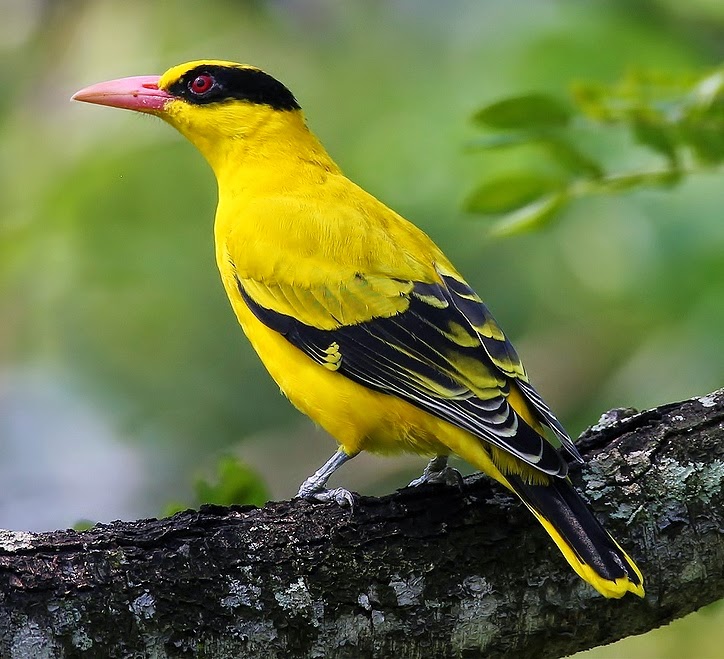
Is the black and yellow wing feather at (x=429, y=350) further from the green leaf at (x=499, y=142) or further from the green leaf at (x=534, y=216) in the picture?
the green leaf at (x=499, y=142)

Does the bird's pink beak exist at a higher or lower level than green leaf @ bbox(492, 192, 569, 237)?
higher

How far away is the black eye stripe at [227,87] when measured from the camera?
4.89 meters

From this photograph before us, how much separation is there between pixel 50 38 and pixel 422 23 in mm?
2482

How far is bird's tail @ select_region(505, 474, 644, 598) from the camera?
9.50 ft

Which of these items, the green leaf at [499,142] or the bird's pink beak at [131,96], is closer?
the green leaf at [499,142]

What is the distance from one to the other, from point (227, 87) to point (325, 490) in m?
2.10

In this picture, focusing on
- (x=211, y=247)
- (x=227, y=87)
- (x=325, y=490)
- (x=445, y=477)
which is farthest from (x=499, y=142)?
(x=211, y=247)

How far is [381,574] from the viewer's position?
308cm

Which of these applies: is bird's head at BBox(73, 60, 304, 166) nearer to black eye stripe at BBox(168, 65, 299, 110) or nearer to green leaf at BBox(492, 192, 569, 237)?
black eye stripe at BBox(168, 65, 299, 110)

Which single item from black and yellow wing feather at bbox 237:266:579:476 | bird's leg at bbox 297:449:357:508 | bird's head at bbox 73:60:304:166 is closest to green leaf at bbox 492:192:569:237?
black and yellow wing feather at bbox 237:266:579:476


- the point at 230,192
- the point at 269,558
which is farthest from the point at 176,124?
the point at 269,558

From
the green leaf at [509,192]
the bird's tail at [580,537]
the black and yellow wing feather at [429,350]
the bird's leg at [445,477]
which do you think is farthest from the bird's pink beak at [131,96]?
the bird's tail at [580,537]

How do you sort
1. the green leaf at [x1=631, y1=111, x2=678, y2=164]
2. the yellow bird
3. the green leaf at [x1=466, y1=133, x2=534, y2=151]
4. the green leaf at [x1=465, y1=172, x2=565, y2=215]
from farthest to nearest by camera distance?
the green leaf at [x1=465, y1=172, x2=565, y2=215] < the green leaf at [x1=631, y1=111, x2=678, y2=164] < the green leaf at [x1=466, y1=133, x2=534, y2=151] < the yellow bird

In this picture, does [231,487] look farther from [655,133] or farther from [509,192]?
[655,133]
